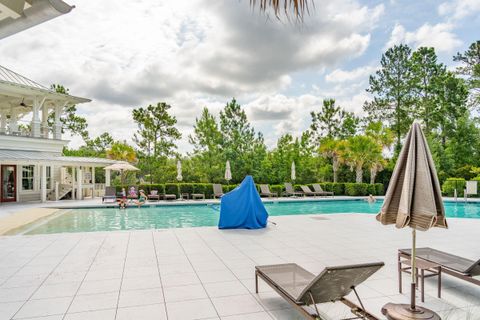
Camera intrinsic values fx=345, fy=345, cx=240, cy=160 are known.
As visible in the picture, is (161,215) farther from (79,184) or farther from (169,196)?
(79,184)

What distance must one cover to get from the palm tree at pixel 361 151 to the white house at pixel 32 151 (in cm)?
1574

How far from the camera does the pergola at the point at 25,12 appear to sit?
68.4 inches

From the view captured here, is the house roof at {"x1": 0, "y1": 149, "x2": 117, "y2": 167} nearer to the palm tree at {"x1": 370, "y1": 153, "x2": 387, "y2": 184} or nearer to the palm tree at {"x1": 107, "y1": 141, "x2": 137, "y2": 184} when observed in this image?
the palm tree at {"x1": 107, "y1": 141, "x2": 137, "y2": 184}

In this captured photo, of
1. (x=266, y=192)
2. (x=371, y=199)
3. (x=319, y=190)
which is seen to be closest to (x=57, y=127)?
(x=266, y=192)

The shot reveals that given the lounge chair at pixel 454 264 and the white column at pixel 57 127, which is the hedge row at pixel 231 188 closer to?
the white column at pixel 57 127

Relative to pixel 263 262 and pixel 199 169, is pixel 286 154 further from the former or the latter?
pixel 263 262

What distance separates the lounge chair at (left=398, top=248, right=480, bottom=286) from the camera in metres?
3.97

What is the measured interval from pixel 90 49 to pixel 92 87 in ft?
30.3

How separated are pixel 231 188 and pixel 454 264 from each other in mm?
16352

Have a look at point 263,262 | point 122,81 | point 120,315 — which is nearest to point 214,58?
point 122,81

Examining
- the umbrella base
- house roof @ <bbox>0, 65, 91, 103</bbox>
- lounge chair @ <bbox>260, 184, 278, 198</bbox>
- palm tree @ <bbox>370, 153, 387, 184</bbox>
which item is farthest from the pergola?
palm tree @ <bbox>370, 153, 387, 184</bbox>

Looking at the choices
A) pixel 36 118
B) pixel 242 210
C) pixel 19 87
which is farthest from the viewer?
pixel 36 118

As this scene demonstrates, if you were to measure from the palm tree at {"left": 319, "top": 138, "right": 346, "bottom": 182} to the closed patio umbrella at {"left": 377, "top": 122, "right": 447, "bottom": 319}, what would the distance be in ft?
70.1

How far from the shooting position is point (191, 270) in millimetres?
5422
